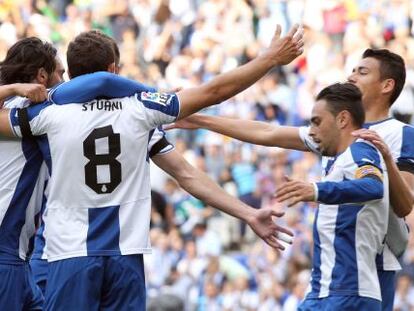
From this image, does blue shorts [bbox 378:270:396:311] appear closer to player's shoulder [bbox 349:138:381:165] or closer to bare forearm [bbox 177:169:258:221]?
player's shoulder [bbox 349:138:381:165]

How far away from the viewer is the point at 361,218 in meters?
7.84

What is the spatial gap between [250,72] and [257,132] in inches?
72.0

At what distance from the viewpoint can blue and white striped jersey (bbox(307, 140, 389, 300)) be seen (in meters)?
7.73

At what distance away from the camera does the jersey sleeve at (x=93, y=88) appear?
23.3 feet

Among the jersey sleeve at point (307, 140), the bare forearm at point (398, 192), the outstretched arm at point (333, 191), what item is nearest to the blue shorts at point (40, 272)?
the jersey sleeve at point (307, 140)

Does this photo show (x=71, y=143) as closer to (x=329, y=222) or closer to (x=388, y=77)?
(x=329, y=222)

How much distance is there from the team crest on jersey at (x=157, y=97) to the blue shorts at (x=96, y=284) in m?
0.86

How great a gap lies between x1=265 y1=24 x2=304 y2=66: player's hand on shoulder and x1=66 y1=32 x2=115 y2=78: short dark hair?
91 cm

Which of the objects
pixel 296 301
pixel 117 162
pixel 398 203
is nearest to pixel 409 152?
pixel 398 203

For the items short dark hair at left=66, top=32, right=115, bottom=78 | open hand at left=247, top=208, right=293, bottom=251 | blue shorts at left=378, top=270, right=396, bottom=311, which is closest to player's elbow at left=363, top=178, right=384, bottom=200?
open hand at left=247, top=208, right=293, bottom=251

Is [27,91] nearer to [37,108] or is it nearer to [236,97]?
[37,108]

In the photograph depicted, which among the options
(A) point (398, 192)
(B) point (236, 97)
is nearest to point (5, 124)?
(A) point (398, 192)

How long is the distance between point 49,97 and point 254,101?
12.9 meters

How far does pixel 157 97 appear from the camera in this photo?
720 centimetres
